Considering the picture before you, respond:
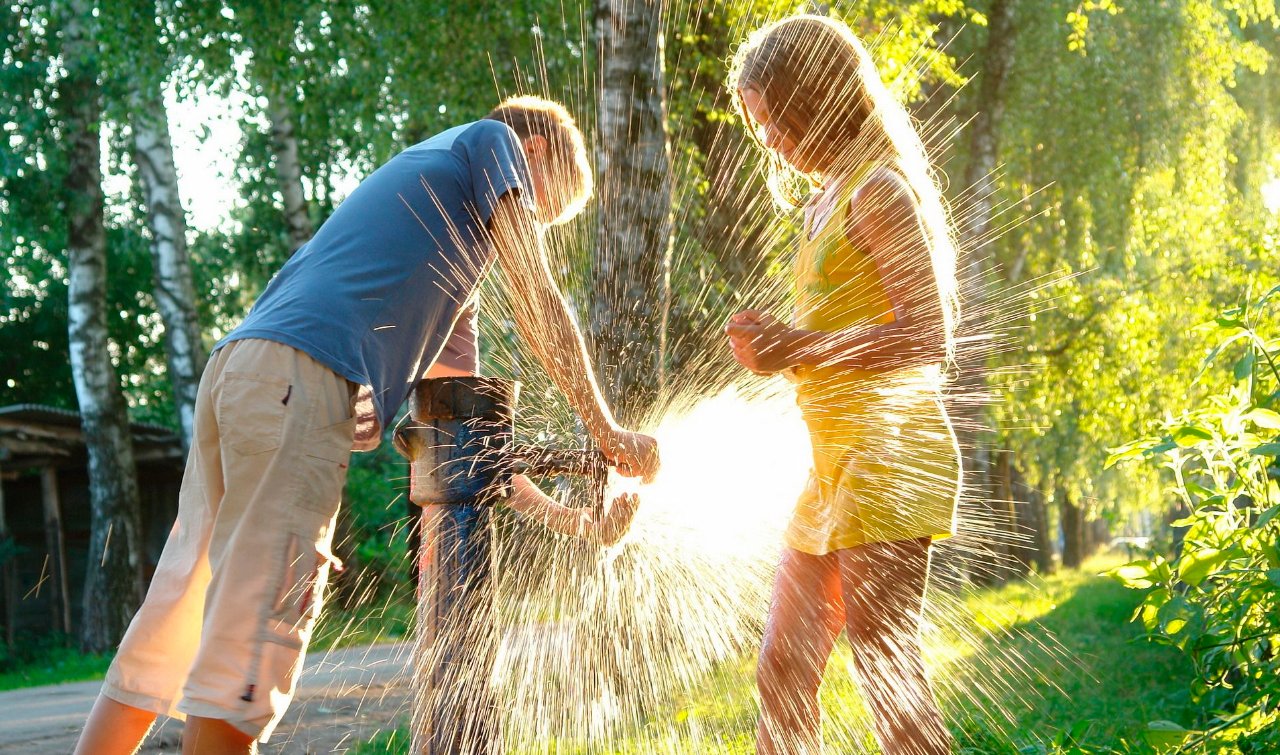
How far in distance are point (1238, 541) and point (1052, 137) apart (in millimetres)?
12326

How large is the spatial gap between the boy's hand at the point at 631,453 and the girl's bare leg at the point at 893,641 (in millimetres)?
507

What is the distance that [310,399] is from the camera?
2.36 meters

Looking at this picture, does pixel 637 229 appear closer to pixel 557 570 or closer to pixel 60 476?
pixel 557 570

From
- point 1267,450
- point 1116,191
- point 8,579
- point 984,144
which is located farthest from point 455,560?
point 8,579

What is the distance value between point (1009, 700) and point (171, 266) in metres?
10.3

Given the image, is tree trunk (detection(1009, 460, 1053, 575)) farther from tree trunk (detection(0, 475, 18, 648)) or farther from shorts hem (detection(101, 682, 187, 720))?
shorts hem (detection(101, 682, 187, 720))

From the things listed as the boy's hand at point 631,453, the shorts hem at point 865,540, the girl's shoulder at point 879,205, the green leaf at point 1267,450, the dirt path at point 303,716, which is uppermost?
the girl's shoulder at point 879,205

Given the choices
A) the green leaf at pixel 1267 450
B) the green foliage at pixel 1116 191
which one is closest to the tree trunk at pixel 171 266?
the green foliage at pixel 1116 191

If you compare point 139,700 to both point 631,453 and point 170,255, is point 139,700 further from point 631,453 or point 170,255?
point 170,255

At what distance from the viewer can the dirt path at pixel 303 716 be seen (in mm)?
4426

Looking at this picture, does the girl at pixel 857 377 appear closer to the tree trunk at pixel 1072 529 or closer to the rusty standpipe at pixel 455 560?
the rusty standpipe at pixel 455 560

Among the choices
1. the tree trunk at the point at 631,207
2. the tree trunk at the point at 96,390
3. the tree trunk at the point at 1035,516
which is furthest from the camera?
the tree trunk at the point at 1035,516

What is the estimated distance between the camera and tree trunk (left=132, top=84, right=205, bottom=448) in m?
12.5

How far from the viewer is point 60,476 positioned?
1678 cm
